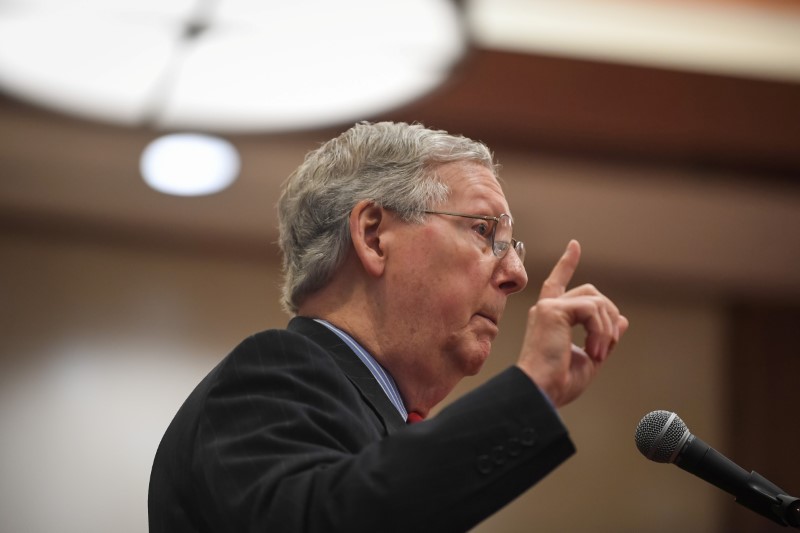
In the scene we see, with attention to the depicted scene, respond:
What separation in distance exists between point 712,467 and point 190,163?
15.7 feet

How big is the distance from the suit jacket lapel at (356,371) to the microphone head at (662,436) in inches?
15.8

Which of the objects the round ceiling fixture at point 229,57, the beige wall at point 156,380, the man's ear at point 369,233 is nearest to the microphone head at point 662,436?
the man's ear at point 369,233

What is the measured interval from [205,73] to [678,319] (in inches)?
185

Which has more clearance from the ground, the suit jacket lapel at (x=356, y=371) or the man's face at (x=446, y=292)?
the man's face at (x=446, y=292)

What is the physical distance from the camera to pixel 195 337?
7.14 metres

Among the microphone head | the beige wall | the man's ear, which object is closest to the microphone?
the microphone head

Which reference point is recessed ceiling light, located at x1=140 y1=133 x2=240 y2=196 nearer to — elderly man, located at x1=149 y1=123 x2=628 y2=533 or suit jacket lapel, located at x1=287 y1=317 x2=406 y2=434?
elderly man, located at x1=149 y1=123 x2=628 y2=533

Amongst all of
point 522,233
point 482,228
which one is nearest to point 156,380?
point 522,233

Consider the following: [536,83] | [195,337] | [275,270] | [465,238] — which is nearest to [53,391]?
[195,337]

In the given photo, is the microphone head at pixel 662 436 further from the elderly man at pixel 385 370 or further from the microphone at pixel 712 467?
the elderly man at pixel 385 370

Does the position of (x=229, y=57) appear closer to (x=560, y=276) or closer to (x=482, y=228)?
(x=482, y=228)

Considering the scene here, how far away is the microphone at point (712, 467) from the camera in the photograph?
169cm

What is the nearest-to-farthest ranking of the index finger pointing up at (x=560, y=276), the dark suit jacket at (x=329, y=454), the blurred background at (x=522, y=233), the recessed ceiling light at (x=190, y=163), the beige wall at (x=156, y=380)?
the dark suit jacket at (x=329, y=454)
the index finger pointing up at (x=560, y=276)
the blurred background at (x=522, y=233)
the recessed ceiling light at (x=190, y=163)
the beige wall at (x=156, y=380)

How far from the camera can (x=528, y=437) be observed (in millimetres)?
1363
